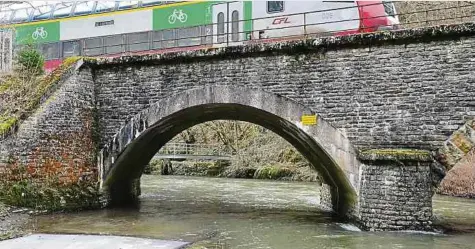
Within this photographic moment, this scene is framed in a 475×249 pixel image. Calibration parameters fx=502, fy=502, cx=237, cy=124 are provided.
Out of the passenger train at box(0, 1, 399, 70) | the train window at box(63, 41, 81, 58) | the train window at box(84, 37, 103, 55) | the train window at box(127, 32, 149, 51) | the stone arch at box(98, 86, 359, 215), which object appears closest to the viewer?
the stone arch at box(98, 86, 359, 215)

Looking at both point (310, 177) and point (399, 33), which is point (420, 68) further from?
point (310, 177)

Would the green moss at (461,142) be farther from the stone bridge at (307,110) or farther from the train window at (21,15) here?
the train window at (21,15)

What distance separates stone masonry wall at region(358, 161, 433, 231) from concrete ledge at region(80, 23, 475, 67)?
222 cm

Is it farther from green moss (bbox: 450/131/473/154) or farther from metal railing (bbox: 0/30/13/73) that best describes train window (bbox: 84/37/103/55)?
green moss (bbox: 450/131/473/154)

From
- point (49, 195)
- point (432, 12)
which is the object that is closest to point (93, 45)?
point (49, 195)

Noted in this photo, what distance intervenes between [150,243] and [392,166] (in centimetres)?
421

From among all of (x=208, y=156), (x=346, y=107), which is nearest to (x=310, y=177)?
(x=208, y=156)

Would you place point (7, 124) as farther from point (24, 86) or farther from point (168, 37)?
point (168, 37)

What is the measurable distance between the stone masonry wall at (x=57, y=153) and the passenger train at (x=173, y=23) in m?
1.79

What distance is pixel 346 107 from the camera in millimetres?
9328

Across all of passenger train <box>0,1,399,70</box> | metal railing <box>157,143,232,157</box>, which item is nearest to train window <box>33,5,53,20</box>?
passenger train <box>0,1,399,70</box>

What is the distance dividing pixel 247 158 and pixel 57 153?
14851 mm

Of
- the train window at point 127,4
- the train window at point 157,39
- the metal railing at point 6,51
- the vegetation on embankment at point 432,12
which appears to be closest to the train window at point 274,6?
the train window at point 157,39

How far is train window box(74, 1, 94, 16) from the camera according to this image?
1633 cm
